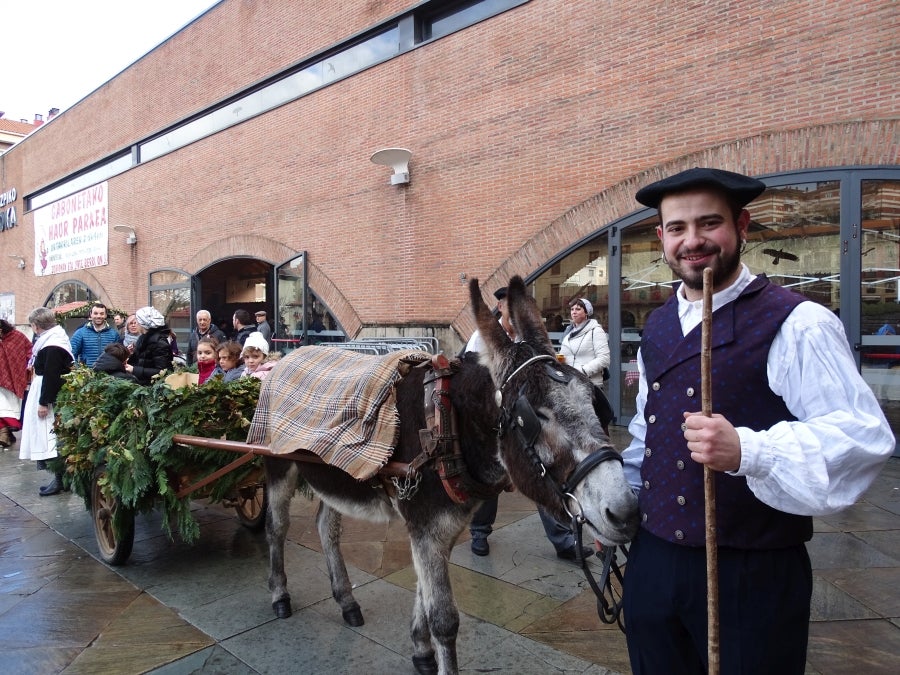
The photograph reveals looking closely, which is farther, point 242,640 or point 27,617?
point 27,617

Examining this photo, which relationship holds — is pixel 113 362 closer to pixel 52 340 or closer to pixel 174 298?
pixel 52 340

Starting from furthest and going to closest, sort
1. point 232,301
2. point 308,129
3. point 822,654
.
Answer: point 232,301 → point 308,129 → point 822,654

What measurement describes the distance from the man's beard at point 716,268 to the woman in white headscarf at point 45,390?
6659 millimetres

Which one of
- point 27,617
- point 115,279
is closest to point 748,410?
point 27,617

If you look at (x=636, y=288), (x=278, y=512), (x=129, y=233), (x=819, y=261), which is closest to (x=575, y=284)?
(x=636, y=288)

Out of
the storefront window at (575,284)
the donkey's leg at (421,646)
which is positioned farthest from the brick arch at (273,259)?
the donkey's leg at (421,646)

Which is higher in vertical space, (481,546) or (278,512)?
(278,512)

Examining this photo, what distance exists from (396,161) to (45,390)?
24.1ft

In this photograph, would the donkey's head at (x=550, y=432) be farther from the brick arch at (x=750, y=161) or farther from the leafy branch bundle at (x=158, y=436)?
the brick arch at (x=750, y=161)

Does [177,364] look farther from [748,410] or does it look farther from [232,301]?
[232,301]

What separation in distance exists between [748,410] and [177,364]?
5.83 meters

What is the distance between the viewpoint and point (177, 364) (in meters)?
5.92

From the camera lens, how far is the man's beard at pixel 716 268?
1.48 meters

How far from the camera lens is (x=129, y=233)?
762 inches
